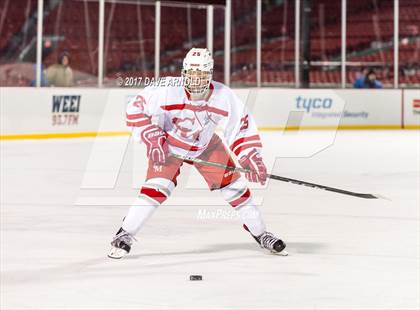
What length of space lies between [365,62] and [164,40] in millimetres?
3877

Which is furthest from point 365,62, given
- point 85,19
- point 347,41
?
point 85,19

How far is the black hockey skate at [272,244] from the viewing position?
448 centimetres

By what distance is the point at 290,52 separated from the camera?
54.9ft

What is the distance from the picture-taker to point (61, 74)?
1352cm

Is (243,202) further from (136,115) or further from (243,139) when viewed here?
(136,115)

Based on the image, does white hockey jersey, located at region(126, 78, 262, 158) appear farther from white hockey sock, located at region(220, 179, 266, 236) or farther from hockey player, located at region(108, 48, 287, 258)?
white hockey sock, located at region(220, 179, 266, 236)

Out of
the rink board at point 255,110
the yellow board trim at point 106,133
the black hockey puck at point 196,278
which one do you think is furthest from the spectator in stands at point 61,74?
the black hockey puck at point 196,278

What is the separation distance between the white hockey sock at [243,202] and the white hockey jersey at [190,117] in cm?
16

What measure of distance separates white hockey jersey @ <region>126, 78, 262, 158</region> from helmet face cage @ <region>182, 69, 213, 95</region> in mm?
60

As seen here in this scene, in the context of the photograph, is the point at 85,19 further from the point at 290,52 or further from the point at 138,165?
the point at 138,165

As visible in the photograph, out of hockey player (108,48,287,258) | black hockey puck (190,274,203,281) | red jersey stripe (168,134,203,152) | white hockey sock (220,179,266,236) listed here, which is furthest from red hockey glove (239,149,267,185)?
black hockey puck (190,274,203,281)

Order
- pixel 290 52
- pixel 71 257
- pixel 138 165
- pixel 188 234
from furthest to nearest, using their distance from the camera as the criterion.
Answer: pixel 290 52 < pixel 138 165 < pixel 188 234 < pixel 71 257

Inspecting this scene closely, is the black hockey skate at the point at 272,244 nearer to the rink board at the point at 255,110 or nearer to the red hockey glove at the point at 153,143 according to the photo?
the red hockey glove at the point at 153,143

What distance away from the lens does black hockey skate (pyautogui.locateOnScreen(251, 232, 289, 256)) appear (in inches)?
176
